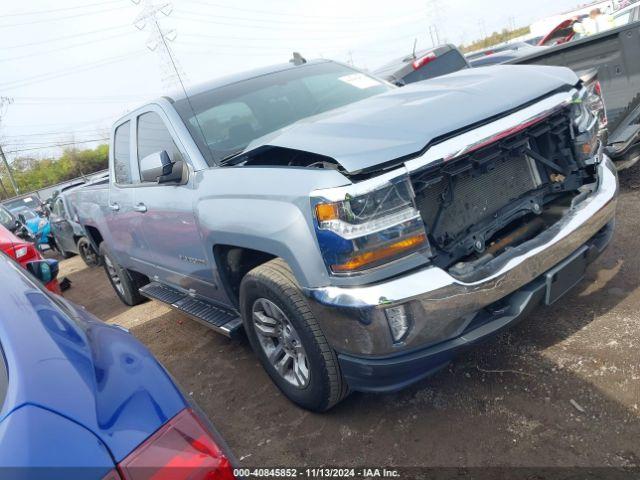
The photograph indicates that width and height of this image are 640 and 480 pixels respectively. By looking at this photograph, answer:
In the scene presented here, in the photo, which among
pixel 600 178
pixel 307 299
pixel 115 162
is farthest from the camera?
pixel 115 162

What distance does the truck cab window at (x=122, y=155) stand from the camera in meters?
4.41

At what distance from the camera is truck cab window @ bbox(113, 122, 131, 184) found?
14.5 feet

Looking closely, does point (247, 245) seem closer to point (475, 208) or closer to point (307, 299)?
point (307, 299)

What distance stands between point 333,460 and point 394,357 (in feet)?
2.21

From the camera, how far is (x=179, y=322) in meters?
5.14

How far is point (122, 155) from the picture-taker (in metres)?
4.60

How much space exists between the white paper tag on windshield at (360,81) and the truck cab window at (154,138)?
1424 mm

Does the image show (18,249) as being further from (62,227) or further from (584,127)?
(62,227)

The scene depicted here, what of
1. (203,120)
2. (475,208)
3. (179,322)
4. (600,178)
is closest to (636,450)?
(475,208)

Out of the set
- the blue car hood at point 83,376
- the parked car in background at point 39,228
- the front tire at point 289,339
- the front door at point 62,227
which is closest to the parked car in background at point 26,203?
the parked car in background at point 39,228

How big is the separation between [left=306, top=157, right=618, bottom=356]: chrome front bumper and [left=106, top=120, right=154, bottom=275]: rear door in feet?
7.93

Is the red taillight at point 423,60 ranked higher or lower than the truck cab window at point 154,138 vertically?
lower

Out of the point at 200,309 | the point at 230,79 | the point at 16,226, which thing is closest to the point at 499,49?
the point at 230,79

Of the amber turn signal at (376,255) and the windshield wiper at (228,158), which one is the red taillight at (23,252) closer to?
the windshield wiper at (228,158)
